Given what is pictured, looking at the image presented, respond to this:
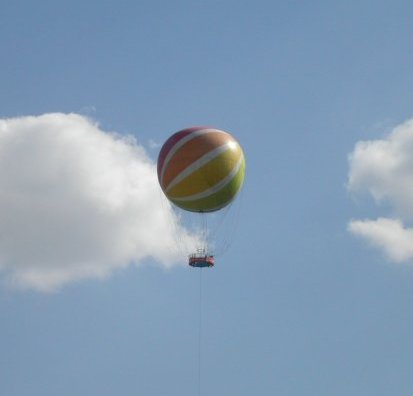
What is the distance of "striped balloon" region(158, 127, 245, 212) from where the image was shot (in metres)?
112

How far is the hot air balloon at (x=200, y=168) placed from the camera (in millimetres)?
111875

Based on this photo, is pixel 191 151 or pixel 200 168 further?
pixel 191 151

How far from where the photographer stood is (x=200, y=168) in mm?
111625

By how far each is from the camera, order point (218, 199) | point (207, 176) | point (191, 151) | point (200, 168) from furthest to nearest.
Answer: point (218, 199) → point (191, 151) → point (207, 176) → point (200, 168)

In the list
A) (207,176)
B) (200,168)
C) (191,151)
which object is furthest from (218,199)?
(191,151)

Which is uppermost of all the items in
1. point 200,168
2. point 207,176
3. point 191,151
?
point 191,151

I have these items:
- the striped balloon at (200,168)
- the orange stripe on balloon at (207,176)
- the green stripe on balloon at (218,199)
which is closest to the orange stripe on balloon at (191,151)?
the striped balloon at (200,168)

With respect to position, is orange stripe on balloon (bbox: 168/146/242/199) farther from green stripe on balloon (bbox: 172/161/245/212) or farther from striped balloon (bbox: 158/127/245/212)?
green stripe on balloon (bbox: 172/161/245/212)

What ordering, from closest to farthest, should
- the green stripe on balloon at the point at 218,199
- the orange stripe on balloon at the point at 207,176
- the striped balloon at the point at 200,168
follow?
1. the orange stripe on balloon at the point at 207,176
2. the striped balloon at the point at 200,168
3. the green stripe on balloon at the point at 218,199

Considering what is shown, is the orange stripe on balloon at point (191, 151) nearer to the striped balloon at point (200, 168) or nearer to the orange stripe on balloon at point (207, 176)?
the striped balloon at point (200, 168)

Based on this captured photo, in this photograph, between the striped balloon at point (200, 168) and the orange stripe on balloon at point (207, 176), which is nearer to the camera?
the orange stripe on balloon at point (207, 176)

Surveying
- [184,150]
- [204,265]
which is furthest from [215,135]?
[204,265]

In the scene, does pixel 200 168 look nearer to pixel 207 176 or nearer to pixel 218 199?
pixel 207 176

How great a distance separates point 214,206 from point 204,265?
16.3ft
